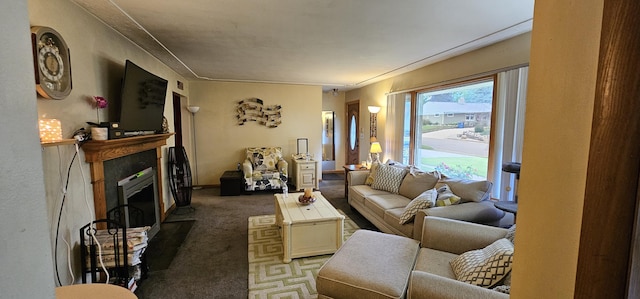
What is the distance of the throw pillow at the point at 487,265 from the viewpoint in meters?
1.59

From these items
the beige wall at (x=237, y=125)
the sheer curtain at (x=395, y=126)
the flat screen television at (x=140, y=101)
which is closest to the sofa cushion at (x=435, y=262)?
the flat screen television at (x=140, y=101)

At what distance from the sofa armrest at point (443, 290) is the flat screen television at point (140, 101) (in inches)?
107

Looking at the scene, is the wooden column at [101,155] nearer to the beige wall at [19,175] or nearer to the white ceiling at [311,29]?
the white ceiling at [311,29]

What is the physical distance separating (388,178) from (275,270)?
2031 mm

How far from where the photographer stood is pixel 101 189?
92.2 inches

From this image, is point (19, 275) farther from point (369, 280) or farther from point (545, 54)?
point (369, 280)

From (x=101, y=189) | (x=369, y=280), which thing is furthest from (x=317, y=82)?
(x=369, y=280)

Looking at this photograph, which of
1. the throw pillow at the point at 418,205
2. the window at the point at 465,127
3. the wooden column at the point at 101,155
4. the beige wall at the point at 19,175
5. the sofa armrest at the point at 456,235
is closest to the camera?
the beige wall at the point at 19,175

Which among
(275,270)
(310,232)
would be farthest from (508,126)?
(275,270)

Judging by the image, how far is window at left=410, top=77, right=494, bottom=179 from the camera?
341cm

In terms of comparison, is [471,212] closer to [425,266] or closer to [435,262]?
[435,262]

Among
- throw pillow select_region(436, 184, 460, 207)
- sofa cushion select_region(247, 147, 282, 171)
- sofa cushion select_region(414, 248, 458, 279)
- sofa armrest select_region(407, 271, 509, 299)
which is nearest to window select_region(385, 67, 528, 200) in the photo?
throw pillow select_region(436, 184, 460, 207)

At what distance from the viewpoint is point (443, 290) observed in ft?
4.65

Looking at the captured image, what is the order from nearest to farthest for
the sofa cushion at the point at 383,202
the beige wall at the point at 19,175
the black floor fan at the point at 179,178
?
the beige wall at the point at 19,175 < the sofa cushion at the point at 383,202 < the black floor fan at the point at 179,178
